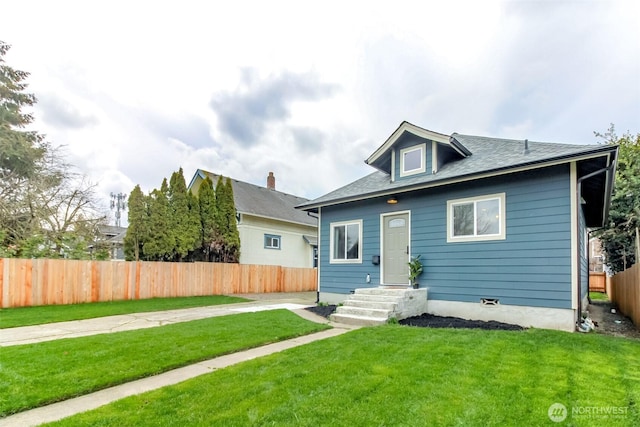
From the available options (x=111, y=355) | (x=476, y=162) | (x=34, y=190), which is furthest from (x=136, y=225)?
(x=476, y=162)

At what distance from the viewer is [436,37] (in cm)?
1030

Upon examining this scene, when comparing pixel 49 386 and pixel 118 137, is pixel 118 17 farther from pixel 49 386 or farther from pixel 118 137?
pixel 49 386

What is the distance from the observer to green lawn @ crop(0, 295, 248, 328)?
7.45 metres

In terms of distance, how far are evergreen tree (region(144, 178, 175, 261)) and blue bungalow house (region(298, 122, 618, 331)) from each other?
253 inches

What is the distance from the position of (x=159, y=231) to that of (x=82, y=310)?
16.0 feet

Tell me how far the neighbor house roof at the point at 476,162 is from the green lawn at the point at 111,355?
433 centimetres

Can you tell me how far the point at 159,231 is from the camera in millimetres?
13383

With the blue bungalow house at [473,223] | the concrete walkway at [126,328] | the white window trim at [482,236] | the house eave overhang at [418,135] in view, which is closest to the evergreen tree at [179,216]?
the concrete walkway at [126,328]

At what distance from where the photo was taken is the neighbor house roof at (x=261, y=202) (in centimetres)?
1814

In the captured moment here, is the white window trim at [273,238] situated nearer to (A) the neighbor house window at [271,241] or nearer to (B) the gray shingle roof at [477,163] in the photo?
(A) the neighbor house window at [271,241]

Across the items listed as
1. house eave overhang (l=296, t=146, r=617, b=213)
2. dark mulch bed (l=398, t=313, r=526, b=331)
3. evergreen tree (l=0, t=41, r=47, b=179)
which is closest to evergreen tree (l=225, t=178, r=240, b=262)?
house eave overhang (l=296, t=146, r=617, b=213)

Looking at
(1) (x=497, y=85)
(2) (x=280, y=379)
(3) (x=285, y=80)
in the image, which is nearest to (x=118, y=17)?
(3) (x=285, y=80)

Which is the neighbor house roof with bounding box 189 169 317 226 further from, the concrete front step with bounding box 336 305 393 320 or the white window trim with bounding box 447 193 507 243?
the white window trim with bounding box 447 193 507 243

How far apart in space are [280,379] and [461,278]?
5.64m
